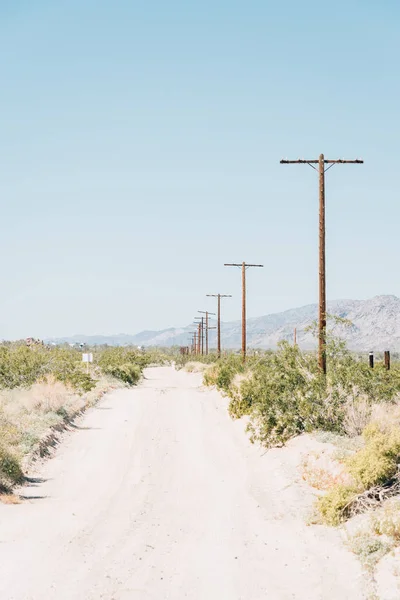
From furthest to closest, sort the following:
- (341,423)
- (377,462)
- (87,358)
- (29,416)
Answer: (87,358), (29,416), (341,423), (377,462)

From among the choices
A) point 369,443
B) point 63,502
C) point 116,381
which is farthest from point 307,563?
point 116,381

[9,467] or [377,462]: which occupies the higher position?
[377,462]

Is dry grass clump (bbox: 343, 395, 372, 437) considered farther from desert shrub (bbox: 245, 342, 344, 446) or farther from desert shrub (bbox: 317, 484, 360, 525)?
desert shrub (bbox: 317, 484, 360, 525)

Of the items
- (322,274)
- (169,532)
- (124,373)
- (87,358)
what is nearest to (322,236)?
(322,274)

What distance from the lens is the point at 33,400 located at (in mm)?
24375

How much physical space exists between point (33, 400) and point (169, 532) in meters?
14.2

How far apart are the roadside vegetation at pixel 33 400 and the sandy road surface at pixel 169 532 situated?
71 centimetres

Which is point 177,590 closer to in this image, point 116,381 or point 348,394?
point 348,394

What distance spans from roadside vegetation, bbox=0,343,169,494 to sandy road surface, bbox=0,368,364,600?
709mm

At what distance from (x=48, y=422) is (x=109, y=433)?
6.41 ft

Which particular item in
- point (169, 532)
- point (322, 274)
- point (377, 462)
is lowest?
point (169, 532)

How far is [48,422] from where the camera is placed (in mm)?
21406

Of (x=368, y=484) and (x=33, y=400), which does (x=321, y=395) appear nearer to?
(x=368, y=484)

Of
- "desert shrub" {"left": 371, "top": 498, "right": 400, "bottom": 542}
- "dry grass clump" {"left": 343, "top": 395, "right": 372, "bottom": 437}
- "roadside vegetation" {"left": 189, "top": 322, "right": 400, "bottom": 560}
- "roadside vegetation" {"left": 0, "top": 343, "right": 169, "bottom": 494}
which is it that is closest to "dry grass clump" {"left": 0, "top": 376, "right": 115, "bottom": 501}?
"roadside vegetation" {"left": 0, "top": 343, "right": 169, "bottom": 494}
